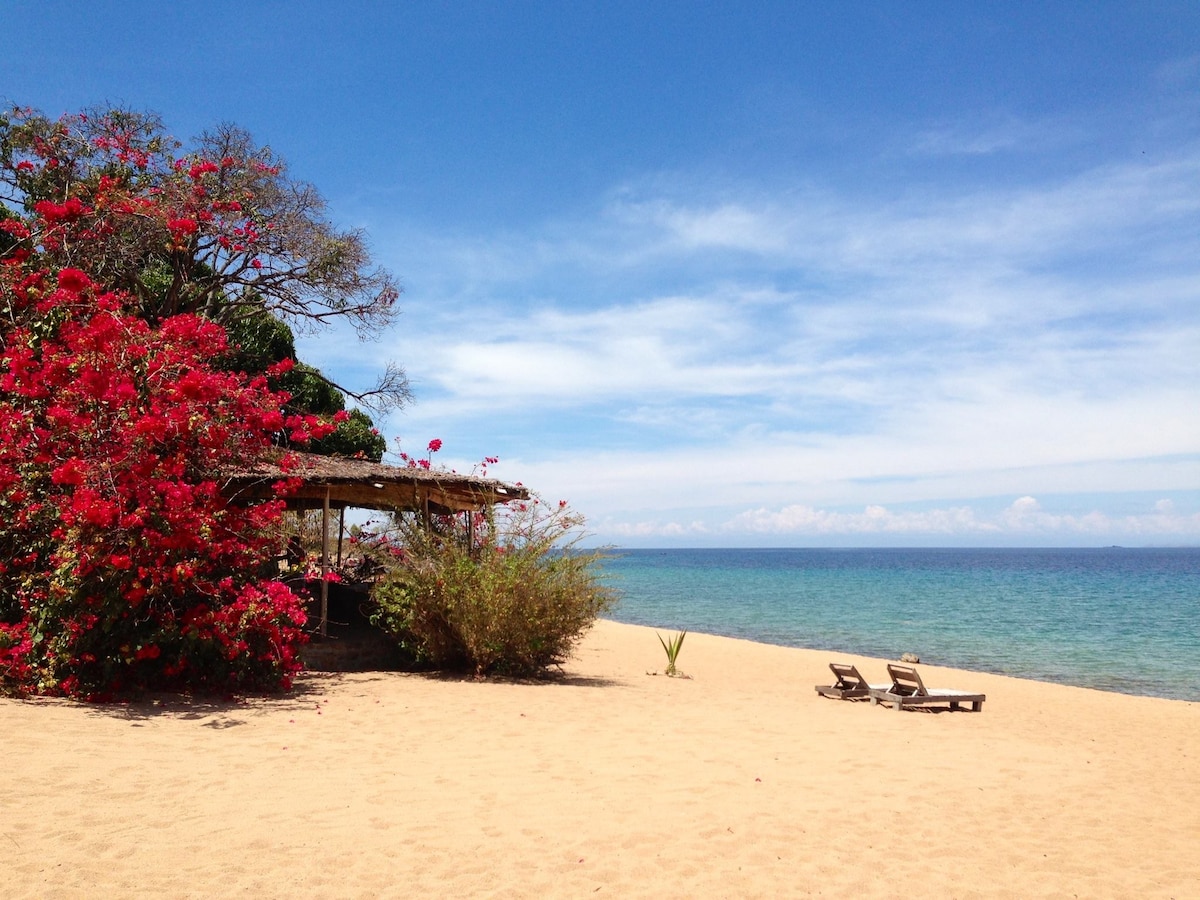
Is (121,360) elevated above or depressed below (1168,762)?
above

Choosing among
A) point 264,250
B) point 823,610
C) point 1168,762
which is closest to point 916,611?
point 823,610

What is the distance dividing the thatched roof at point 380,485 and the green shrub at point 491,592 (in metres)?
0.74

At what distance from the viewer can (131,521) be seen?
26.0ft

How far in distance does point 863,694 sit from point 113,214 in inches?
571

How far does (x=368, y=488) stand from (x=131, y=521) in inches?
188

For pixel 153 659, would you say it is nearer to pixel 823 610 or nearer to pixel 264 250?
pixel 264 250

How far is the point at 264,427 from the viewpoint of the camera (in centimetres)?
966

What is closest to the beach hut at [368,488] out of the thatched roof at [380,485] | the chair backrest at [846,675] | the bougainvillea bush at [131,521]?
the thatched roof at [380,485]

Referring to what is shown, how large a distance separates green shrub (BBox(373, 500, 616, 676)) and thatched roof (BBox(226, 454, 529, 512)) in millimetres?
742

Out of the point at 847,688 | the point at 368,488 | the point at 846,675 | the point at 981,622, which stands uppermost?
the point at 368,488

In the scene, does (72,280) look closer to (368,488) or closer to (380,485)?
(380,485)

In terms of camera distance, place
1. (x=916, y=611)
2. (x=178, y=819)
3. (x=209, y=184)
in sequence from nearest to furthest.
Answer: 1. (x=178, y=819)
2. (x=209, y=184)
3. (x=916, y=611)

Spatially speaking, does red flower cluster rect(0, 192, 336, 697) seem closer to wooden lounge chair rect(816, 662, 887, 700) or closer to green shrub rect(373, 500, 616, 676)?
green shrub rect(373, 500, 616, 676)

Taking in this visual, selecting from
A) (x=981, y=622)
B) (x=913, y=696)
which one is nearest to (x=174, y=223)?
(x=913, y=696)
